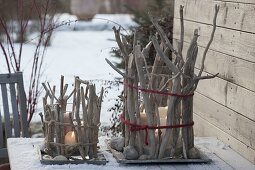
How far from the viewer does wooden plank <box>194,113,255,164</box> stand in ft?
8.82

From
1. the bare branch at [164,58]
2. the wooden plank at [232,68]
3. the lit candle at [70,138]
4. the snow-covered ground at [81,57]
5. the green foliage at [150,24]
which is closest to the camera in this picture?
the bare branch at [164,58]

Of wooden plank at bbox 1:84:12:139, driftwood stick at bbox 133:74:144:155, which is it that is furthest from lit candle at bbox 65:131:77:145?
wooden plank at bbox 1:84:12:139

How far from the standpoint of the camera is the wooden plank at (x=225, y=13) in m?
2.66

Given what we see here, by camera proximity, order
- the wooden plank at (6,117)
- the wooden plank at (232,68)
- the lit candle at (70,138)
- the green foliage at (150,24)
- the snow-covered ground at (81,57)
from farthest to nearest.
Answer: the snow-covered ground at (81,57) < the green foliage at (150,24) < the wooden plank at (6,117) < the wooden plank at (232,68) < the lit candle at (70,138)

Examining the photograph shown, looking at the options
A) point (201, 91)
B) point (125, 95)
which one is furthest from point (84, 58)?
point (125, 95)

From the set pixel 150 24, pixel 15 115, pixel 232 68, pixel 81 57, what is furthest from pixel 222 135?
pixel 81 57

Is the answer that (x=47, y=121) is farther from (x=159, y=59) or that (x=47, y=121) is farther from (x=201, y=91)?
(x=201, y=91)

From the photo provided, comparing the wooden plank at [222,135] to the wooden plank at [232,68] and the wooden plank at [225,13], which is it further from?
the wooden plank at [225,13]

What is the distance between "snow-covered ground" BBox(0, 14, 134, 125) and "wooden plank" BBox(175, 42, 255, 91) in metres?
2.89

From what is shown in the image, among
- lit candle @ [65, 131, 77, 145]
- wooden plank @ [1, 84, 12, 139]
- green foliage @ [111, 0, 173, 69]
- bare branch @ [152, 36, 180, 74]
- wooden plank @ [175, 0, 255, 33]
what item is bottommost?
wooden plank @ [1, 84, 12, 139]

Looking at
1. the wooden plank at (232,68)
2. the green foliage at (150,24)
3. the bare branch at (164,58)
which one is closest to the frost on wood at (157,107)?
the bare branch at (164,58)

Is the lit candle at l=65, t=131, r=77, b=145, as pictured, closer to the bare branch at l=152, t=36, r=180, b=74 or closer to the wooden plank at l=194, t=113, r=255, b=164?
the bare branch at l=152, t=36, r=180, b=74

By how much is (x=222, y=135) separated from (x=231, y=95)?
0.73 feet

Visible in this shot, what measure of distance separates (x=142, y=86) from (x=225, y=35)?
599mm
